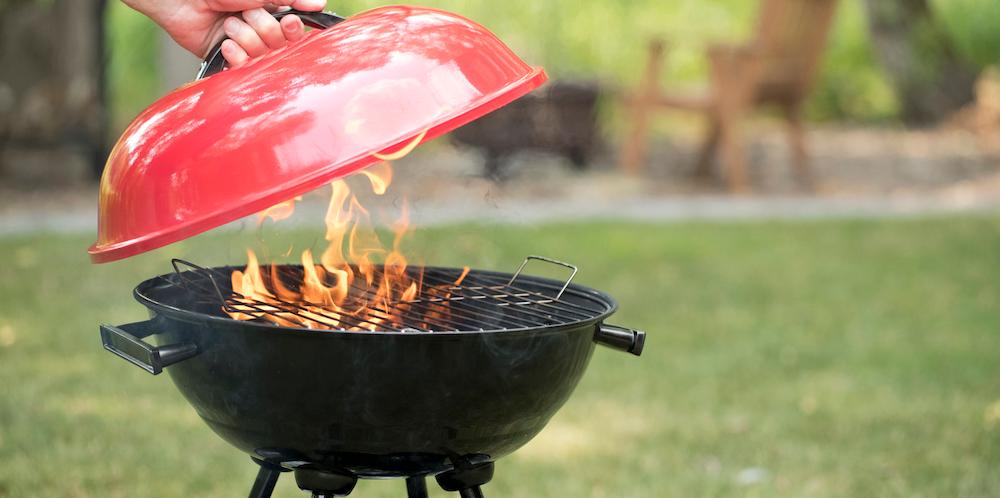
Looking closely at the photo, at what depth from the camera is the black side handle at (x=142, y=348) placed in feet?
5.73

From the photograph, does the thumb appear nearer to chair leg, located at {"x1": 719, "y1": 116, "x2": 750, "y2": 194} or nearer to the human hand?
the human hand

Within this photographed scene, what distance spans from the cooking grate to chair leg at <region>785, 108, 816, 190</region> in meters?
6.52

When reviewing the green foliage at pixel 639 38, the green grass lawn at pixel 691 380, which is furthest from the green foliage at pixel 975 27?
the green grass lawn at pixel 691 380

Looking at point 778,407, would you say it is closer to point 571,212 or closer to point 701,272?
point 701,272

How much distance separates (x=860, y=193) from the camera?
866 centimetres

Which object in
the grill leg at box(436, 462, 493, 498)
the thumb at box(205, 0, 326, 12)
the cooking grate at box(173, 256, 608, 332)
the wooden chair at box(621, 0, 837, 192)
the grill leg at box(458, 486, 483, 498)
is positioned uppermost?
the thumb at box(205, 0, 326, 12)

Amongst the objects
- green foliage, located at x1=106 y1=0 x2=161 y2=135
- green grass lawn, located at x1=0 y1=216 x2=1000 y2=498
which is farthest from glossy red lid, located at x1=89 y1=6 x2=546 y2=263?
green foliage, located at x1=106 y1=0 x2=161 y2=135

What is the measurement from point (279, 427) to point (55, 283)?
4.01 metres

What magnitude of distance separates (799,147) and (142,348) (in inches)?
299

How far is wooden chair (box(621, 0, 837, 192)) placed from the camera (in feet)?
26.1

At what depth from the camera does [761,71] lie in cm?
800

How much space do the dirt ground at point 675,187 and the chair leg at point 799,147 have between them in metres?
0.10

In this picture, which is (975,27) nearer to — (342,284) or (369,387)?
(342,284)

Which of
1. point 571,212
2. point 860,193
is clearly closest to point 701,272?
point 571,212
